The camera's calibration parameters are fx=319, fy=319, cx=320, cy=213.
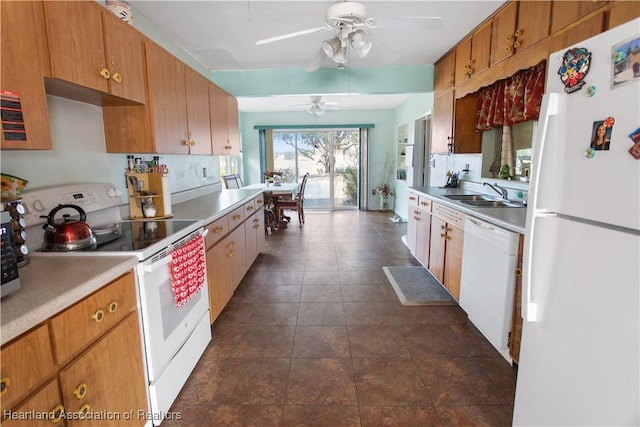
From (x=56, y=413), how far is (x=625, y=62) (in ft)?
6.34

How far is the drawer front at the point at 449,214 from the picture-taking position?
252cm

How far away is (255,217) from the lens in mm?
3803

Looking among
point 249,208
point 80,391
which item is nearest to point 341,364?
point 80,391

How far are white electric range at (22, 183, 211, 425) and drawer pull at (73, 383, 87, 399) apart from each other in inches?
13.5

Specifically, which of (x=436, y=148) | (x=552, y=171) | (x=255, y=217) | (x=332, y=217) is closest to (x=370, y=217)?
(x=332, y=217)

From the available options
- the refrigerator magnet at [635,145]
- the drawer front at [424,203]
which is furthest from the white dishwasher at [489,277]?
the refrigerator magnet at [635,145]

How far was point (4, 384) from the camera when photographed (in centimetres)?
78

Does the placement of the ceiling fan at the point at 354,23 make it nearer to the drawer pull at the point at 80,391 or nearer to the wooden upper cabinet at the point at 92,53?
the wooden upper cabinet at the point at 92,53

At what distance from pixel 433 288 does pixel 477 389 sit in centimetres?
133

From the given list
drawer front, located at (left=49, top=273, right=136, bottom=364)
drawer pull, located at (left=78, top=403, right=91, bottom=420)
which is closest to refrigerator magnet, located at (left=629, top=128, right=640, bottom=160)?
drawer front, located at (left=49, top=273, right=136, bottom=364)

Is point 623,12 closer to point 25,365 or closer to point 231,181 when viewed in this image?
point 25,365

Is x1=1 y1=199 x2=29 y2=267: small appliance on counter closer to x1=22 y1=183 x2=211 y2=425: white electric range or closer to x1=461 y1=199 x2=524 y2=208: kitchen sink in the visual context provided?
x1=22 y1=183 x2=211 y2=425: white electric range

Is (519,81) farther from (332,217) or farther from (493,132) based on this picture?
(332,217)

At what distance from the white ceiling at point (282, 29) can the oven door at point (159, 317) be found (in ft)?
6.74
